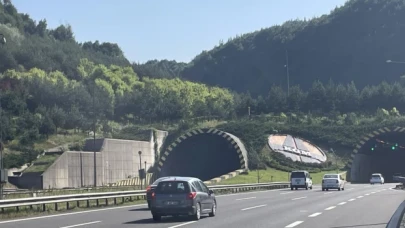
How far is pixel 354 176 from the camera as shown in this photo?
9125 centimetres

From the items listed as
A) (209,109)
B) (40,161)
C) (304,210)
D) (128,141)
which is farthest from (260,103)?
(304,210)

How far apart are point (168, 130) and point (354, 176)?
26.9 meters

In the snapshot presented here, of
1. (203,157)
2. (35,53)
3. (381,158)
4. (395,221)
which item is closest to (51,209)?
(395,221)

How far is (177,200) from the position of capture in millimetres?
24312

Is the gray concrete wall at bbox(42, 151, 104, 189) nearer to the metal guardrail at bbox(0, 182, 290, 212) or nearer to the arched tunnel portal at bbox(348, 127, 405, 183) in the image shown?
the metal guardrail at bbox(0, 182, 290, 212)

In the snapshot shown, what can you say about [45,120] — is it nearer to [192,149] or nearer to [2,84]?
[192,149]

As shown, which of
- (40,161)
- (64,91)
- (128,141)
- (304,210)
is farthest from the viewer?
(64,91)

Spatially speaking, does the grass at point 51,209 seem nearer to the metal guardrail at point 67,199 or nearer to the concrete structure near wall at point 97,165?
the metal guardrail at point 67,199

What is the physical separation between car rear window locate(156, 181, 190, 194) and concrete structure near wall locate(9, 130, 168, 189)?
4410 cm

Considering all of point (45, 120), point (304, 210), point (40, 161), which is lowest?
point (304, 210)

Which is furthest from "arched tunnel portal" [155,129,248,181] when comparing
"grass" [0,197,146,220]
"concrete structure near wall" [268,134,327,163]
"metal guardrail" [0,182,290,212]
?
"grass" [0,197,146,220]

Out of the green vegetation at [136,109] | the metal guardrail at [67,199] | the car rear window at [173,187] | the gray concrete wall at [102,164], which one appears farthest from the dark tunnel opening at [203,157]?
the car rear window at [173,187]

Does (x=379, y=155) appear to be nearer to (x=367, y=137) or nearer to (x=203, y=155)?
(x=367, y=137)

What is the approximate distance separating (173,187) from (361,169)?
75.9m
